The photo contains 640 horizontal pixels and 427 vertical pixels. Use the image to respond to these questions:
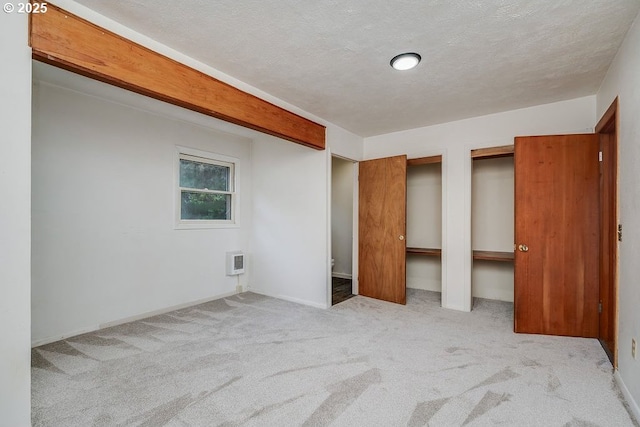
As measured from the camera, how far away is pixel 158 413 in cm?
182

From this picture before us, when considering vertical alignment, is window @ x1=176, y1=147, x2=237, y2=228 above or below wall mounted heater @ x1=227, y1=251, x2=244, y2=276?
above

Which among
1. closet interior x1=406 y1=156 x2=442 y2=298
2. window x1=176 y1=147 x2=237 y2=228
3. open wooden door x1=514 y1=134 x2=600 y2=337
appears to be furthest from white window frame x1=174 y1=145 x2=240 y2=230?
open wooden door x1=514 y1=134 x2=600 y2=337

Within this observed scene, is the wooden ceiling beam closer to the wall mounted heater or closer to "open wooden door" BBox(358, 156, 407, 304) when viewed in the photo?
"open wooden door" BBox(358, 156, 407, 304)

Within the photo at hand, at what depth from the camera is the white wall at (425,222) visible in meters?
4.61

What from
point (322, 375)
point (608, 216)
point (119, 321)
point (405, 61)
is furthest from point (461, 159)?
point (119, 321)

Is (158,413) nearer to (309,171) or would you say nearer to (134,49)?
(134,49)

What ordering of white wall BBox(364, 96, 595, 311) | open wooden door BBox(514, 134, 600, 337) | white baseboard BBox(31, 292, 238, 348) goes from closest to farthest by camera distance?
white baseboard BBox(31, 292, 238, 348) < open wooden door BBox(514, 134, 600, 337) < white wall BBox(364, 96, 595, 311)

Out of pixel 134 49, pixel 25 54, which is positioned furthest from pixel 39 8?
pixel 134 49

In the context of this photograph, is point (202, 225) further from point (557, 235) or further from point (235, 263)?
point (557, 235)

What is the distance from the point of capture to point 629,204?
2.01 m

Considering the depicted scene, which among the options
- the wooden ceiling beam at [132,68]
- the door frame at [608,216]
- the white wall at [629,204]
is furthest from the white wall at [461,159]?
the wooden ceiling beam at [132,68]

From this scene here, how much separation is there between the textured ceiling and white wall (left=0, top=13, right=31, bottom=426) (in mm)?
542

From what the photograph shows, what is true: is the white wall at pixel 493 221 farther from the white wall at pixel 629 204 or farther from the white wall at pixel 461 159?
the white wall at pixel 629 204

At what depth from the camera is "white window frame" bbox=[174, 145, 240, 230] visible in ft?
12.8
